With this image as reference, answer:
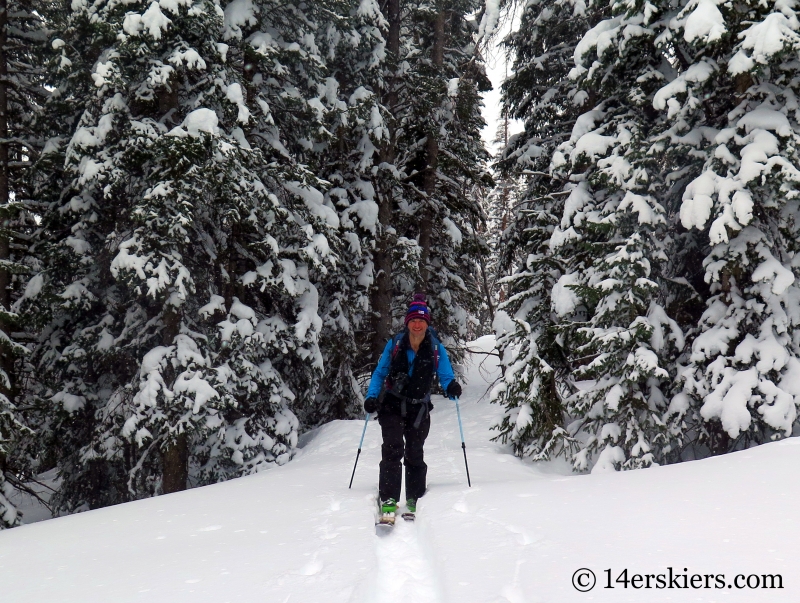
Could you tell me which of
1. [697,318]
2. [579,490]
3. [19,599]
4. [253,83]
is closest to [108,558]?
[19,599]

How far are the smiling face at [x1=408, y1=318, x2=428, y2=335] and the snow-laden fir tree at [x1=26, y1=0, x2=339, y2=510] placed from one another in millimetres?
4038

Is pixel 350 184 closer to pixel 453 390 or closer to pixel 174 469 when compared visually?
pixel 174 469

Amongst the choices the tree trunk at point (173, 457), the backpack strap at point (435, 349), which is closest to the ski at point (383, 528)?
the backpack strap at point (435, 349)

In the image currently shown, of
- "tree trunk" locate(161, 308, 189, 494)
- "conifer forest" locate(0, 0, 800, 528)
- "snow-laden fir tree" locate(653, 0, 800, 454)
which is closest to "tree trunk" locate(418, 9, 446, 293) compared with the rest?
"conifer forest" locate(0, 0, 800, 528)

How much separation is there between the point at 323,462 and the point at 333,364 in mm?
4366

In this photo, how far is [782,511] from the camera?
430cm

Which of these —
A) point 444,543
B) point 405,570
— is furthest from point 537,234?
point 405,570

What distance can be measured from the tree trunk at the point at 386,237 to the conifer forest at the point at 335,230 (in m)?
0.19

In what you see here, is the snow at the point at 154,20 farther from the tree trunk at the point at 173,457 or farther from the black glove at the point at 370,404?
the black glove at the point at 370,404

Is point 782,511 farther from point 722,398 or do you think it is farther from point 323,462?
point 323,462

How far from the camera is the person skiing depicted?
617cm

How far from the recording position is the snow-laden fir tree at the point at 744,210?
6609 millimetres

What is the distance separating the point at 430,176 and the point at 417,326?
30.5 feet

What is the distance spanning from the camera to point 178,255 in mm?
8891
